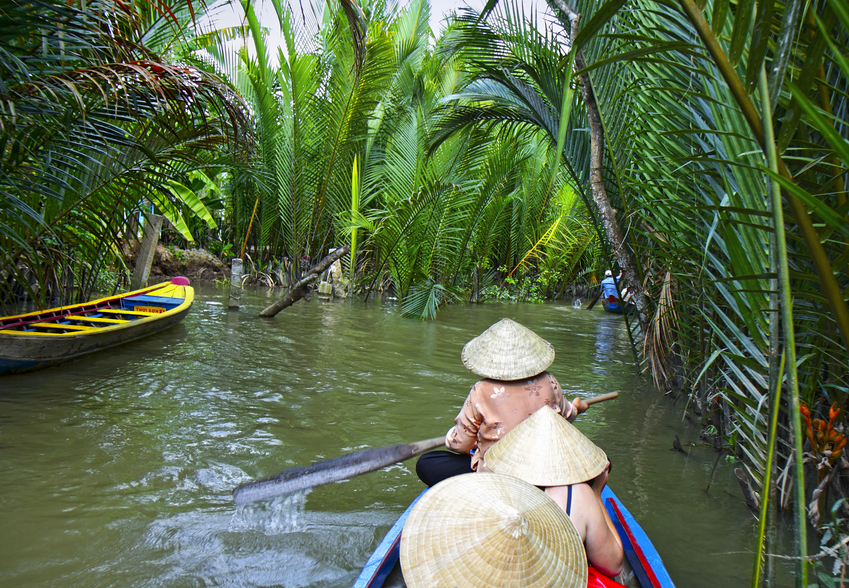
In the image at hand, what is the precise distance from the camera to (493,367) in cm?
248

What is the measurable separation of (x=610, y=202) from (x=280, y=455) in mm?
3701

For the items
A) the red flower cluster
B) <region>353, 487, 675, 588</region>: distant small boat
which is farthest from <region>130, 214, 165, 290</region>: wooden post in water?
the red flower cluster

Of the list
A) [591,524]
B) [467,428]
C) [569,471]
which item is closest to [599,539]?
[591,524]

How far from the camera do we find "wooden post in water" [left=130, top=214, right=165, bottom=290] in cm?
782

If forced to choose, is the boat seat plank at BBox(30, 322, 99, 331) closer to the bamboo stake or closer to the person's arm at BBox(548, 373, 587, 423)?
the person's arm at BBox(548, 373, 587, 423)

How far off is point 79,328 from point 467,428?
14.2 feet

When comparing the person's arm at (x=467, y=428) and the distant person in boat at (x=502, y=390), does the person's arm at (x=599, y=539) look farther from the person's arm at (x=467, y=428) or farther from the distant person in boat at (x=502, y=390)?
the person's arm at (x=467, y=428)

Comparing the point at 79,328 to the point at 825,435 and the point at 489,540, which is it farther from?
the point at 825,435

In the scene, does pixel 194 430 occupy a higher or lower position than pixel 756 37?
lower

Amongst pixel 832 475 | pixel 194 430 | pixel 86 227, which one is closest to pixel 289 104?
pixel 86 227

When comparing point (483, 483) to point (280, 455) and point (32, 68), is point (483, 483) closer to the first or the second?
point (280, 455)

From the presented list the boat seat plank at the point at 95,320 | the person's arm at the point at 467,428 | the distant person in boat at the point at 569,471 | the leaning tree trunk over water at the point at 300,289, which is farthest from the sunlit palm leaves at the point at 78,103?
the leaning tree trunk over water at the point at 300,289

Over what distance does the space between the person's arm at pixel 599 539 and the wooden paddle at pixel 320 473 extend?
1279 mm

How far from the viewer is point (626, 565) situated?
2.10 m
